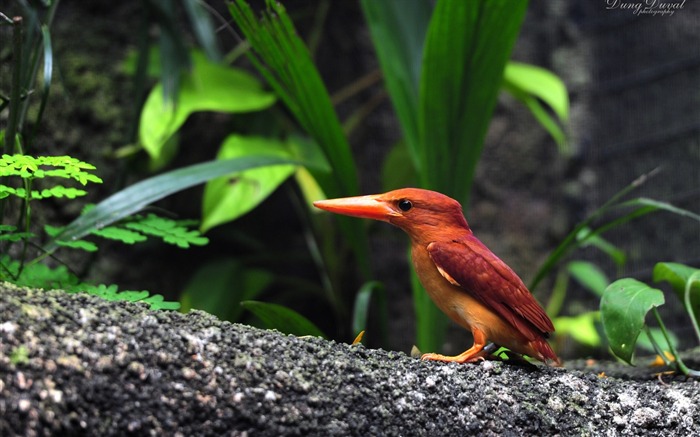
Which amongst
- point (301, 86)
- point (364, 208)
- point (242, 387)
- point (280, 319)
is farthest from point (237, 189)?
point (242, 387)

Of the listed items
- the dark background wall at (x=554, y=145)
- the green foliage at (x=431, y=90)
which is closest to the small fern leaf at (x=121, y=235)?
the green foliage at (x=431, y=90)

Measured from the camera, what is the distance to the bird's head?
4.44 feet

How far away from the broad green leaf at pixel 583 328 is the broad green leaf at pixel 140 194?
1.44 metres

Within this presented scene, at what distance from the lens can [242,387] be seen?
102cm

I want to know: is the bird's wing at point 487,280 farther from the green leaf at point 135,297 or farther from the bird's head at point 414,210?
the green leaf at point 135,297

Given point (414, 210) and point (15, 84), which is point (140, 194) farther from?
point (414, 210)

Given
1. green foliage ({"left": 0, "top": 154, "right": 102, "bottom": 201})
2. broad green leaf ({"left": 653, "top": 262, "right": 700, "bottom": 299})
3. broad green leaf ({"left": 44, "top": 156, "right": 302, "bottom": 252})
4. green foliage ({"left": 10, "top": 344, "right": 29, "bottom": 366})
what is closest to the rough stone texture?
green foliage ({"left": 10, "top": 344, "right": 29, "bottom": 366})

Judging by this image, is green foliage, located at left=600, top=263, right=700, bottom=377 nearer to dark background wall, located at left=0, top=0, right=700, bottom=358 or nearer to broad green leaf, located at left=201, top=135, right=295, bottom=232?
broad green leaf, located at left=201, top=135, right=295, bottom=232

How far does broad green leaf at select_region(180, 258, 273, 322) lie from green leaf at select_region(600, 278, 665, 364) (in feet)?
4.58

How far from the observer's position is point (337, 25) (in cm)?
323

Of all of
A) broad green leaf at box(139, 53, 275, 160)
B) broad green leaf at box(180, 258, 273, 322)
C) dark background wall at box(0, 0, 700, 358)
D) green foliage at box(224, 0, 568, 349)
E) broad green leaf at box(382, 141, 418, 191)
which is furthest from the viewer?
dark background wall at box(0, 0, 700, 358)

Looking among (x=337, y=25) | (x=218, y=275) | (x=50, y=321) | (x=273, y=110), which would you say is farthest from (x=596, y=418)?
(x=337, y=25)

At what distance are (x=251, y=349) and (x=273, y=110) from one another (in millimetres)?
1930

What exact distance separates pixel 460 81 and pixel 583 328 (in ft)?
4.09
